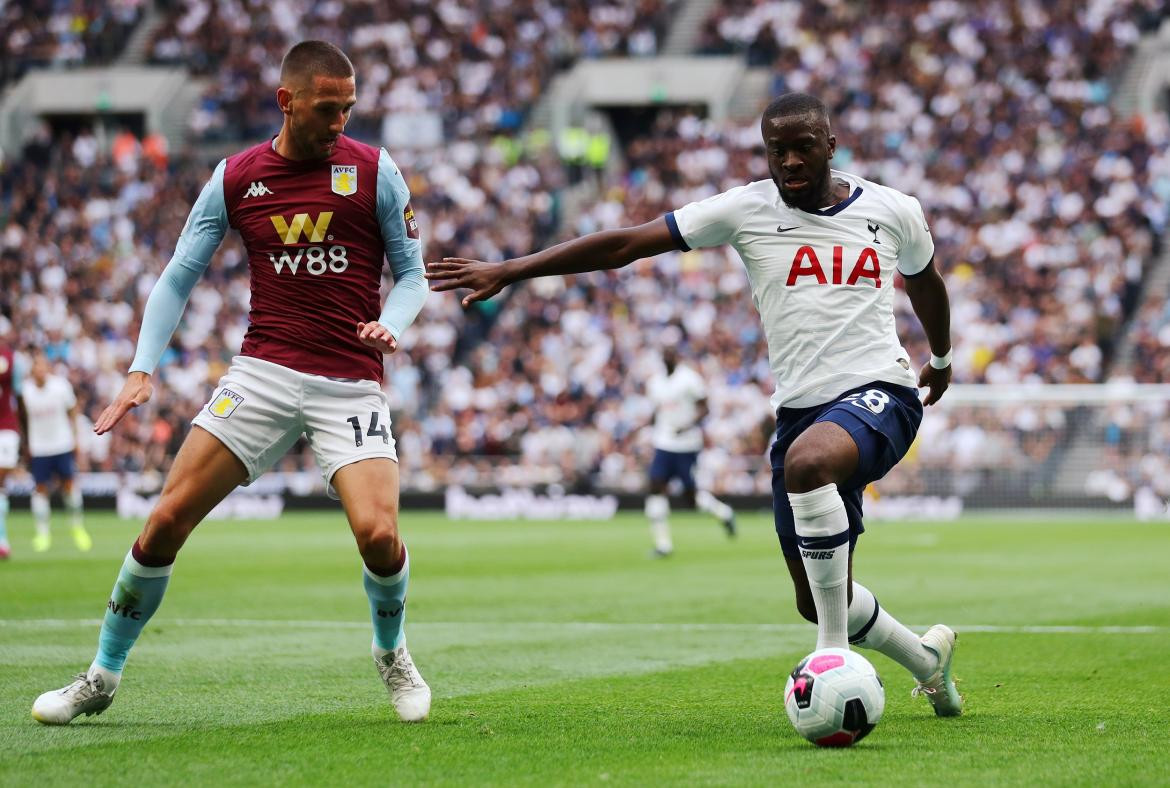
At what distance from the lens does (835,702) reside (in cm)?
615

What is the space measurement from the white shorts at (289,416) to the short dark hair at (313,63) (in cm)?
119

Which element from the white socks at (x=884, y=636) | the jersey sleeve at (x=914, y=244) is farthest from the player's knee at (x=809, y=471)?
the jersey sleeve at (x=914, y=244)

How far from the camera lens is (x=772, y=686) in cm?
825

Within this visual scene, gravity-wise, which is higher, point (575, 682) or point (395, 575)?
point (395, 575)

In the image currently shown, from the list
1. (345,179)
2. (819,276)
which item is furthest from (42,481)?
(819,276)

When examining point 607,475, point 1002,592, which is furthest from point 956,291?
point 1002,592

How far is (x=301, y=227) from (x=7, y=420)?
13.3 meters

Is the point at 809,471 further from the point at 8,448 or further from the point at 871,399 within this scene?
the point at 8,448

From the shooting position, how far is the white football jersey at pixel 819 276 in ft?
22.2

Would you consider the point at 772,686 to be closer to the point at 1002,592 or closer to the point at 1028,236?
the point at 1002,592

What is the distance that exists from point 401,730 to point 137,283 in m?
30.9

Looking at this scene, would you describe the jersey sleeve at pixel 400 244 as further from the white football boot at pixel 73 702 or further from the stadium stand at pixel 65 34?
the stadium stand at pixel 65 34

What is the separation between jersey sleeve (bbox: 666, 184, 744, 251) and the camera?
22.4ft

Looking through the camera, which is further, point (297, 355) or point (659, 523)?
point (659, 523)
